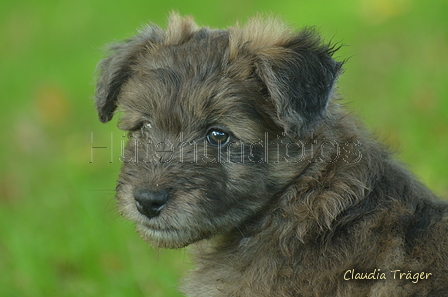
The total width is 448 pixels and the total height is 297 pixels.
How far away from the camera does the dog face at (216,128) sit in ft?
11.8

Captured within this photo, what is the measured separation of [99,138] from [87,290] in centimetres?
365

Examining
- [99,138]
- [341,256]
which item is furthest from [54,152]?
[341,256]

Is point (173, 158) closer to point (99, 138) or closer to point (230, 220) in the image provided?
point (230, 220)

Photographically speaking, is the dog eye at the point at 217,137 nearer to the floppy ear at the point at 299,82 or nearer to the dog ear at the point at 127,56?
the floppy ear at the point at 299,82

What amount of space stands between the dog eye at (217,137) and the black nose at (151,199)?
51 cm

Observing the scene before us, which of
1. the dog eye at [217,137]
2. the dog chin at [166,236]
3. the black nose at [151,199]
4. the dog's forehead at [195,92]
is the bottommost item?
the dog chin at [166,236]

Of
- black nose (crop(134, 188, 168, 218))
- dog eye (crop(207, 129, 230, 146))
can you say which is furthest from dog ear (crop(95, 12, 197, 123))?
black nose (crop(134, 188, 168, 218))

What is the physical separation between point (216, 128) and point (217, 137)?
60 millimetres

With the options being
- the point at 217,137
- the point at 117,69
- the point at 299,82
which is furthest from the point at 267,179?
the point at 117,69

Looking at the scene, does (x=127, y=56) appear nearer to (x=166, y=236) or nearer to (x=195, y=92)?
(x=195, y=92)

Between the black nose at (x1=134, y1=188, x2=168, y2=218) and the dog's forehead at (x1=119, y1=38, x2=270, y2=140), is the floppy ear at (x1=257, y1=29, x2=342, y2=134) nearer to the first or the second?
the dog's forehead at (x1=119, y1=38, x2=270, y2=140)

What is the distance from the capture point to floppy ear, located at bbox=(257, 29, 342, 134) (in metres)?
3.62

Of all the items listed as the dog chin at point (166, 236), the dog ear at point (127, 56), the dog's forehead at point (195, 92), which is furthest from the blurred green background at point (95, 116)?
the dog's forehead at point (195, 92)

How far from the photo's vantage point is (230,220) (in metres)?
3.71
